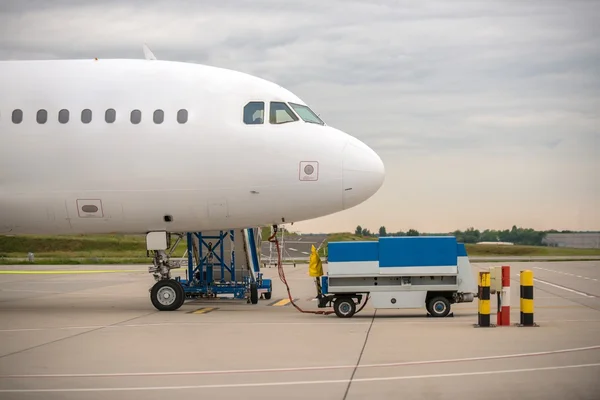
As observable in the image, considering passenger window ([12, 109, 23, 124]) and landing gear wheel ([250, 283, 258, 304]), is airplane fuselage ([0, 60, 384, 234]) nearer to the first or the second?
passenger window ([12, 109, 23, 124])

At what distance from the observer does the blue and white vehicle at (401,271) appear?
18.9 metres

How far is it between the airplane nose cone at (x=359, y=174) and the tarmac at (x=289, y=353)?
2.87 metres

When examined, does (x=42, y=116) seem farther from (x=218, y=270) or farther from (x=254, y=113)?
(x=218, y=270)

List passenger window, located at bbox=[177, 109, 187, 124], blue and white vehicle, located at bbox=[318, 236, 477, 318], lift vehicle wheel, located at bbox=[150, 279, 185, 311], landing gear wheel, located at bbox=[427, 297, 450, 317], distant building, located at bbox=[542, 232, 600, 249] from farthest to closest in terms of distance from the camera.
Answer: distant building, located at bbox=[542, 232, 600, 249] → lift vehicle wheel, located at bbox=[150, 279, 185, 311] → passenger window, located at bbox=[177, 109, 187, 124] → landing gear wheel, located at bbox=[427, 297, 450, 317] → blue and white vehicle, located at bbox=[318, 236, 477, 318]

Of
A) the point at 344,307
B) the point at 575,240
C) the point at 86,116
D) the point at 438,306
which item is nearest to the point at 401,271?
the point at 438,306

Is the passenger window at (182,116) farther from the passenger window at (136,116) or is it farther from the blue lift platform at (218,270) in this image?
the blue lift platform at (218,270)

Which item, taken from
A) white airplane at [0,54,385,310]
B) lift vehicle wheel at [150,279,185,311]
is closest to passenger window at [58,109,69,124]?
white airplane at [0,54,385,310]

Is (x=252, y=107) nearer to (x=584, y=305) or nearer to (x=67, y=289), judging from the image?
(x=584, y=305)

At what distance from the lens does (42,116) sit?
2083cm

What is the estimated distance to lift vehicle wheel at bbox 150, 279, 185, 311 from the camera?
69.2ft

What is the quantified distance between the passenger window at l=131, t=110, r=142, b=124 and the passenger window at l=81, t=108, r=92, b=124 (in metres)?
1.06

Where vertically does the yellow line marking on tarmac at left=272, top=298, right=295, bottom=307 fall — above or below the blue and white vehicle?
below

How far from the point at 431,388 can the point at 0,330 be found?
10.4 m

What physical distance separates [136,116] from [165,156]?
125cm
